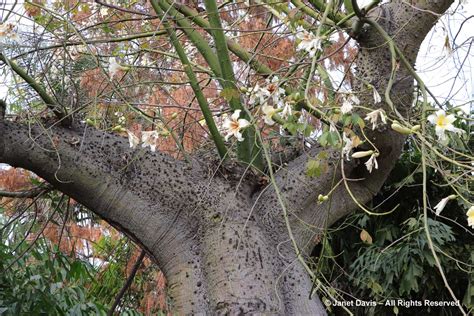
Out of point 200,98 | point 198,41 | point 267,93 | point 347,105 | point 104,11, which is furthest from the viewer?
point 104,11

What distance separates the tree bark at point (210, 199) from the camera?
7.15ft

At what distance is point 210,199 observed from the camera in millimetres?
2312

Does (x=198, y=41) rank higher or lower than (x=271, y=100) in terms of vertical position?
higher

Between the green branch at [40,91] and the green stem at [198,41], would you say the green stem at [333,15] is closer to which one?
the green stem at [198,41]

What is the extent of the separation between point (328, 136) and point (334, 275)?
6.74 ft

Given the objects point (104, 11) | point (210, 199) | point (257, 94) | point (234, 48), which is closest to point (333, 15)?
point (234, 48)

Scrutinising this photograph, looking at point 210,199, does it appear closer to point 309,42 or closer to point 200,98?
point 200,98

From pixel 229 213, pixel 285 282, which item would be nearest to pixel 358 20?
pixel 229 213

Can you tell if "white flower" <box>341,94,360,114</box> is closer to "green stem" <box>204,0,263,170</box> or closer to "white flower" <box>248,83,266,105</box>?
"white flower" <box>248,83,266,105</box>

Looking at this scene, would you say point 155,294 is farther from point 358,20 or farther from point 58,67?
point 358,20

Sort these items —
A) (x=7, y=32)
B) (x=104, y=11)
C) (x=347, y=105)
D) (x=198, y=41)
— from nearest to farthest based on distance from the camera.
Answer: (x=347, y=105), (x=7, y=32), (x=198, y=41), (x=104, y=11)

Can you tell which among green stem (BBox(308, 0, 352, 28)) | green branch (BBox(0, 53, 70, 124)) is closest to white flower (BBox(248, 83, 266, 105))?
green stem (BBox(308, 0, 352, 28))

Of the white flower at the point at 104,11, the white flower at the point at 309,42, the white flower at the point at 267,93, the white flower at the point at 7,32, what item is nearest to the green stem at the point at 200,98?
the white flower at the point at 267,93

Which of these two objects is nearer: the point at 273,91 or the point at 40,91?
the point at 273,91
